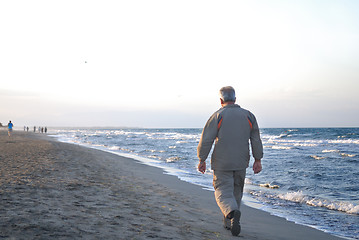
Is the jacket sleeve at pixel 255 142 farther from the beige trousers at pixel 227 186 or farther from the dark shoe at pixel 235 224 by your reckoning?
the dark shoe at pixel 235 224

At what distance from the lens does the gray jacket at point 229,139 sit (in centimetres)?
421

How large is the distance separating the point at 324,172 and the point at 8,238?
13644 mm

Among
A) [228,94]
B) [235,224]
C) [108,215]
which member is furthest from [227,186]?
[108,215]

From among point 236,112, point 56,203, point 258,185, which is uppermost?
point 236,112

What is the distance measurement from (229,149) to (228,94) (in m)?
0.86

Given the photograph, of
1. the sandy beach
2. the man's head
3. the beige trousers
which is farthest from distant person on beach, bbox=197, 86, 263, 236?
the sandy beach

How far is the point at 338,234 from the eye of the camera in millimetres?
5160

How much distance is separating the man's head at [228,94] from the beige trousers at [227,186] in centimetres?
109

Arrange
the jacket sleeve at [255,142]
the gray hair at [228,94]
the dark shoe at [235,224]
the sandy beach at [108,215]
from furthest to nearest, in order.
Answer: the gray hair at [228,94], the jacket sleeve at [255,142], the dark shoe at [235,224], the sandy beach at [108,215]

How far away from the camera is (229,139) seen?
4.21 meters

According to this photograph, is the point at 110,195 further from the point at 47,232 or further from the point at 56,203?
the point at 47,232

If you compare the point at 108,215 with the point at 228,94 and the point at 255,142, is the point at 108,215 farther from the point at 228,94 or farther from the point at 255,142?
the point at 228,94

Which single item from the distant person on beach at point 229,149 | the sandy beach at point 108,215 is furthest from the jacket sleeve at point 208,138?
the sandy beach at point 108,215

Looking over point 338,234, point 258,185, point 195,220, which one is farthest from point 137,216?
point 258,185
